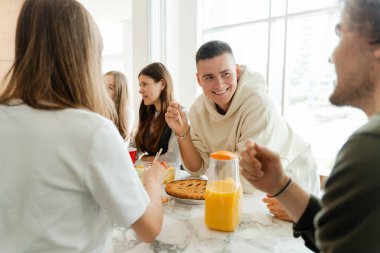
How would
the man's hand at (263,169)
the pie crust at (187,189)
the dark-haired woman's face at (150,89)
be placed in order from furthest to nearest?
the dark-haired woman's face at (150,89)
the pie crust at (187,189)
the man's hand at (263,169)

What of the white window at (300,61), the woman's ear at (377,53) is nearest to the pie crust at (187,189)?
the woman's ear at (377,53)

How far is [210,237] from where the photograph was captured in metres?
0.83

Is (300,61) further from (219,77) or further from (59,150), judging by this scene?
(59,150)

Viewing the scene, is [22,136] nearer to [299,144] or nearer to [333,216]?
[333,216]

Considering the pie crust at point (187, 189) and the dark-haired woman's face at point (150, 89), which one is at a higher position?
the dark-haired woman's face at point (150, 89)

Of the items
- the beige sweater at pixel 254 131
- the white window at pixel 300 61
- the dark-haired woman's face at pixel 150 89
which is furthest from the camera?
the white window at pixel 300 61

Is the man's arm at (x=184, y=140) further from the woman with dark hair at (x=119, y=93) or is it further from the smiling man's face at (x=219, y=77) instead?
the woman with dark hair at (x=119, y=93)

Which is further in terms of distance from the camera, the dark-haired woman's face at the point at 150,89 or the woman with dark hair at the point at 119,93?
the woman with dark hair at the point at 119,93

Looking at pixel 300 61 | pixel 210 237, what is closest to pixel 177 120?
pixel 210 237

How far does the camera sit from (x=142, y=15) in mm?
3486

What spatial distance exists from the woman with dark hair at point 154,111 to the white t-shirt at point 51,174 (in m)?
1.38

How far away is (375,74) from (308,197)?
13.9 inches

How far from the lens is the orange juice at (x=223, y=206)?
85cm

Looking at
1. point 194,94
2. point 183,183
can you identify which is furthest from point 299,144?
point 194,94
